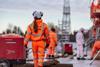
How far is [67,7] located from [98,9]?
8234 centimetres

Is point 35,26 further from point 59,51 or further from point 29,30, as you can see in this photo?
point 59,51

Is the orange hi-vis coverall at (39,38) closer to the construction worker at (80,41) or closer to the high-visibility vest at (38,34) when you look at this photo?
the high-visibility vest at (38,34)

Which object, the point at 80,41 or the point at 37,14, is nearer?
the point at 37,14

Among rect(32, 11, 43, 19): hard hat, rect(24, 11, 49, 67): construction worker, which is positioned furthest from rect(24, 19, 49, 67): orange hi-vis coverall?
rect(32, 11, 43, 19): hard hat

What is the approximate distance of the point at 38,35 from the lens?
16703 mm

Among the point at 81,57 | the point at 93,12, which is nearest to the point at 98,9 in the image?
the point at 93,12

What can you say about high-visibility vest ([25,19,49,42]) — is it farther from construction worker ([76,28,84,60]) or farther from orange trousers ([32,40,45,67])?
construction worker ([76,28,84,60])

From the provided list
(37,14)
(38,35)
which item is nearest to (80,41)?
(38,35)

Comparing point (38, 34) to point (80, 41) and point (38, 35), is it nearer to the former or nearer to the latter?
point (38, 35)

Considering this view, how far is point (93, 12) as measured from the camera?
53750 millimetres

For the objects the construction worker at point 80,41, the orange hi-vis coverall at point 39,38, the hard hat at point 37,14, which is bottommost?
the construction worker at point 80,41

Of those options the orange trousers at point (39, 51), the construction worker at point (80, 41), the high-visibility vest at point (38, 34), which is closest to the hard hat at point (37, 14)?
the high-visibility vest at point (38, 34)

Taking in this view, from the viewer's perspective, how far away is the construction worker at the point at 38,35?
54.5 ft

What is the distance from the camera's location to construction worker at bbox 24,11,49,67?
16.6 m
